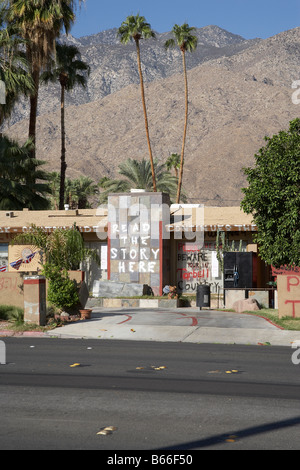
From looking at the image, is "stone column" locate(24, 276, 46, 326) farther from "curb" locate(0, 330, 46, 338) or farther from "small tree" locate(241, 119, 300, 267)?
"small tree" locate(241, 119, 300, 267)

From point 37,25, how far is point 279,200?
25824mm

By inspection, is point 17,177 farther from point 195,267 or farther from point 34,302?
point 34,302

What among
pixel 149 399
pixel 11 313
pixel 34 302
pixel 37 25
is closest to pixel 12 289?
pixel 11 313

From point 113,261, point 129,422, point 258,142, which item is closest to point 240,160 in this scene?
point 258,142

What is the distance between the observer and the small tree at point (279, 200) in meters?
24.6

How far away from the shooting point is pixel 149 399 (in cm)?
1043

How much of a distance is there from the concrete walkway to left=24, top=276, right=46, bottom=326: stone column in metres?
0.97

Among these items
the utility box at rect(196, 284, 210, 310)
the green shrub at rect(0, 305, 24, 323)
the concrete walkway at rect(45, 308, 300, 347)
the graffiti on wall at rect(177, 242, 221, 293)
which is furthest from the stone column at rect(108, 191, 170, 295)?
the green shrub at rect(0, 305, 24, 323)

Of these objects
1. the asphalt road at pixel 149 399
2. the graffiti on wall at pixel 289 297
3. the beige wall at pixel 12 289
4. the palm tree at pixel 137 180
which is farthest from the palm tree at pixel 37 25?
the asphalt road at pixel 149 399

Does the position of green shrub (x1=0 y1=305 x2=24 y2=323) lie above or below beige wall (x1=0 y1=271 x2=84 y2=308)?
below

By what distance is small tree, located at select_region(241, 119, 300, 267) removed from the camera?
968 inches
